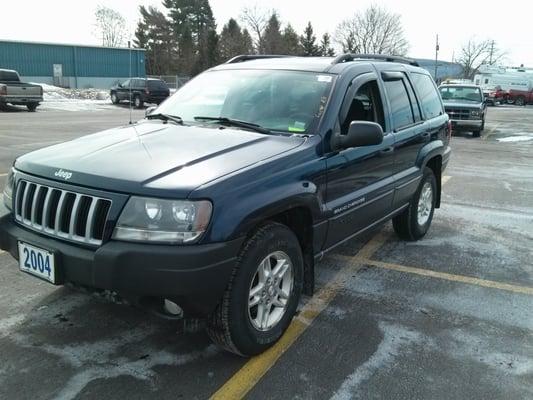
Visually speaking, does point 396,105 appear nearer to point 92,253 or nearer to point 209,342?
point 209,342

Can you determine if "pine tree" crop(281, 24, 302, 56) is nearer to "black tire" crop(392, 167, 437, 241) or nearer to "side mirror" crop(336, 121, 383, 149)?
"black tire" crop(392, 167, 437, 241)

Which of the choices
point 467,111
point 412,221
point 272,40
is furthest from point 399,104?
point 272,40

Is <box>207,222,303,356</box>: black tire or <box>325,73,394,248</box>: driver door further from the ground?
<box>325,73,394,248</box>: driver door

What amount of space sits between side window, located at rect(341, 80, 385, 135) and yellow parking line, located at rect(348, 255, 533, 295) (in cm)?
134

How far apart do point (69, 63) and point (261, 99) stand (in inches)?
1807

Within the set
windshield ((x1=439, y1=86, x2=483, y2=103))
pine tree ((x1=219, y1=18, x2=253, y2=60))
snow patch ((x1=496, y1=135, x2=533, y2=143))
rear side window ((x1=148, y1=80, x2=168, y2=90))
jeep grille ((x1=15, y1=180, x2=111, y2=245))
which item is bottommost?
snow patch ((x1=496, y1=135, x2=533, y2=143))

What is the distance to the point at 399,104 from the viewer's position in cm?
493

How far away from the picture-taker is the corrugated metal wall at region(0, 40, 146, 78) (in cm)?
4166

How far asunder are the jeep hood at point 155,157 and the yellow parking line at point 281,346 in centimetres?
112

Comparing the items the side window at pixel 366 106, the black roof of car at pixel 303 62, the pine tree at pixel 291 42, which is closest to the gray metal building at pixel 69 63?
the pine tree at pixel 291 42

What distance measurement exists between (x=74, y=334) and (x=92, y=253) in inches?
38.3

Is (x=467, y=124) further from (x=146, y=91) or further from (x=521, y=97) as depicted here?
(x=521, y=97)

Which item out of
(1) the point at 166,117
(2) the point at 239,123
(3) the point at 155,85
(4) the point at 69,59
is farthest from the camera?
(4) the point at 69,59

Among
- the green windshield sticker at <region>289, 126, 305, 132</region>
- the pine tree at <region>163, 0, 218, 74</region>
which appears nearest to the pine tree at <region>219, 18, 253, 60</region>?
the pine tree at <region>163, 0, 218, 74</region>
